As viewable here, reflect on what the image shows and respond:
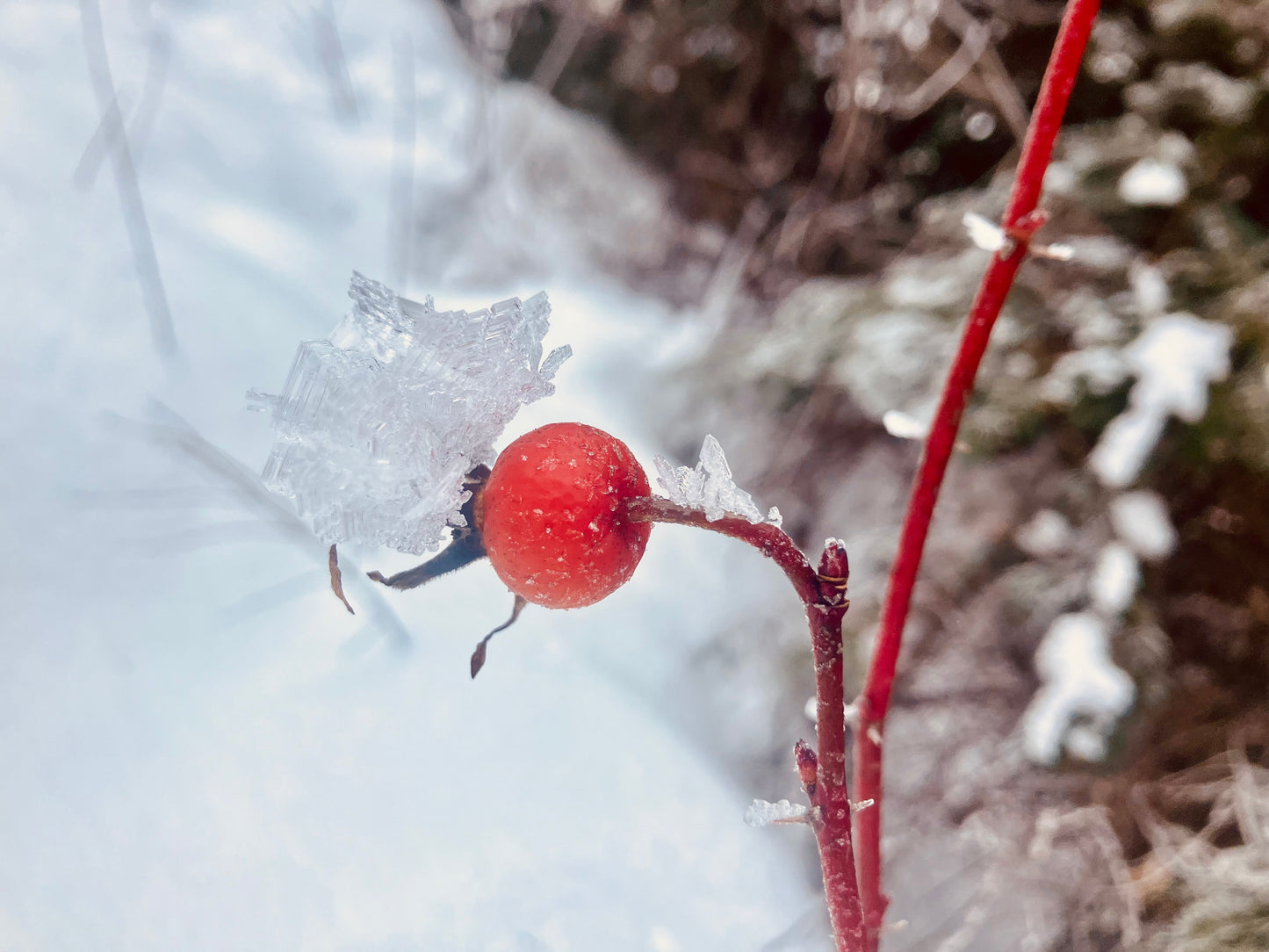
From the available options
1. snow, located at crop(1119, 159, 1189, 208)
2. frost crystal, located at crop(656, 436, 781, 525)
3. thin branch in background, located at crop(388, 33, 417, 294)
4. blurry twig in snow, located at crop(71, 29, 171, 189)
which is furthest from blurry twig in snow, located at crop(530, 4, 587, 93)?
frost crystal, located at crop(656, 436, 781, 525)

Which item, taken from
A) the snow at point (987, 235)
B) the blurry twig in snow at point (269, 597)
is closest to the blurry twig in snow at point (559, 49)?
the blurry twig in snow at point (269, 597)

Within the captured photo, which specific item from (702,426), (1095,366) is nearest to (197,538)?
(702,426)

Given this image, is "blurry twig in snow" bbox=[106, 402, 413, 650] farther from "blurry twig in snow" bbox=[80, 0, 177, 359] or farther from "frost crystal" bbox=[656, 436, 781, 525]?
"frost crystal" bbox=[656, 436, 781, 525]

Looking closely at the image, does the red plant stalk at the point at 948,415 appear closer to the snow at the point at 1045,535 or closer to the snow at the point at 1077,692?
the snow at the point at 1077,692

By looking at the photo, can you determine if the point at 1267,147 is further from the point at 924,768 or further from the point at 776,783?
the point at 776,783

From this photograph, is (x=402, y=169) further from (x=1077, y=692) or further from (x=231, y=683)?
(x=1077, y=692)
